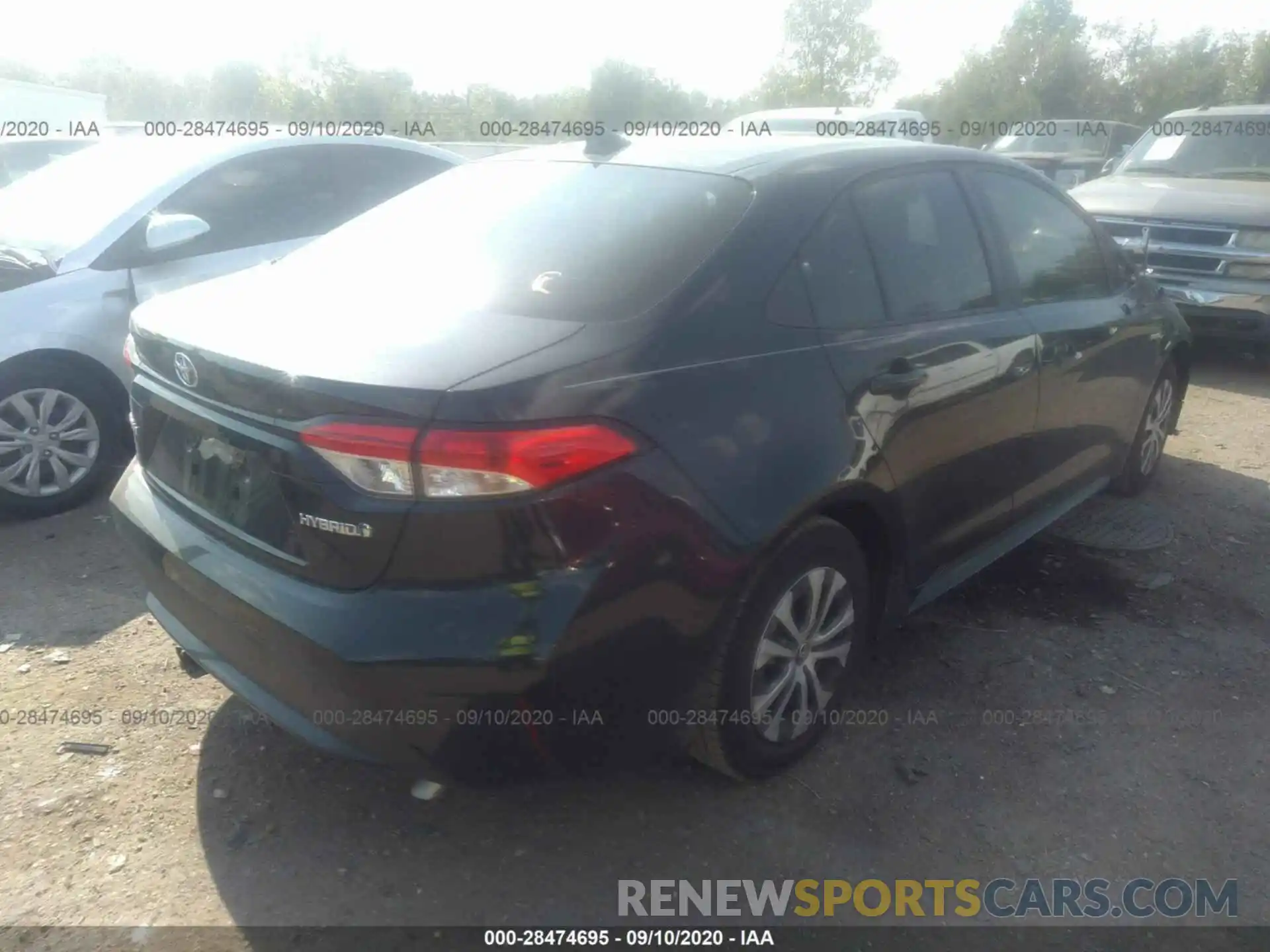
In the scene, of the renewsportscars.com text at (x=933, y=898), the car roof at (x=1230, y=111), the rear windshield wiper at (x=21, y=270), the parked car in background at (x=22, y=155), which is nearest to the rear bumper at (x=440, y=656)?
the renewsportscars.com text at (x=933, y=898)

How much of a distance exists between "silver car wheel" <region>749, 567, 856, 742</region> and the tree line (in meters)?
28.7

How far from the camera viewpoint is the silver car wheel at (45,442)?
4.46 meters

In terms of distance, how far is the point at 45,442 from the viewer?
14.9 feet

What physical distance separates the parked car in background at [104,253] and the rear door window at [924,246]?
3255 mm

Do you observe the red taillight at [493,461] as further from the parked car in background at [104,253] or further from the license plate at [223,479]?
the parked car in background at [104,253]

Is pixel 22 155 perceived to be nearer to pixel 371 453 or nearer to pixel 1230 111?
pixel 371 453

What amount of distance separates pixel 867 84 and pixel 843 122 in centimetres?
3269

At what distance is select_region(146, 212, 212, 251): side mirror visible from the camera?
15.4 ft

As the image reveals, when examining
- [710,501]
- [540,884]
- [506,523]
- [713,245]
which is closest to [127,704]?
[540,884]

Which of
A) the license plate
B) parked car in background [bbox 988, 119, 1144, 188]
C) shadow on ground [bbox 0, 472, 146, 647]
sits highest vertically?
the license plate

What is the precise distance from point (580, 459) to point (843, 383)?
3.00ft

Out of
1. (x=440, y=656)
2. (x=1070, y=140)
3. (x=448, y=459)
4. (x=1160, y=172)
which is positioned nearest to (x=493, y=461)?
(x=448, y=459)

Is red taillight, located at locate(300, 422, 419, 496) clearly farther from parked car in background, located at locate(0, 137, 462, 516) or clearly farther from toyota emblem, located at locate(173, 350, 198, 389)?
parked car in background, located at locate(0, 137, 462, 516)

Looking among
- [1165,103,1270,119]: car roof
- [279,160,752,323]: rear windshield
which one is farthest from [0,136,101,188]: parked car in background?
[1165,103,1270,119]: car roof
